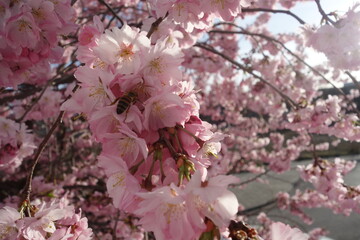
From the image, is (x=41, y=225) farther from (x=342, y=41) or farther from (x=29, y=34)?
(x=342, y=41)

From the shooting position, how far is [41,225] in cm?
94

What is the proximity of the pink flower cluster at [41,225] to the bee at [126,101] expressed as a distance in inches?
18.4

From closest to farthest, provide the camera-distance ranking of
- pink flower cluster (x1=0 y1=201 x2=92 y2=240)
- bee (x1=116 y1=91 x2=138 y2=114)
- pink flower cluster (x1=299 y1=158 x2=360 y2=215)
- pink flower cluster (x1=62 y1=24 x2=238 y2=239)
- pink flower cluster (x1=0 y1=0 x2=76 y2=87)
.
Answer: pink flower cluster (x1=62 y1=24 x2=238 y2=239) < bee (x1=116 y1=91 x2=138 y2=114) < pink flower cluster (x1=0 y1=201 x2=92 y2=240) < pink flower cluster (x1=0 y1=0 x2=76 y2=87) < pink flower cluster (x1=299 y1=158 x2=360 y2=215)

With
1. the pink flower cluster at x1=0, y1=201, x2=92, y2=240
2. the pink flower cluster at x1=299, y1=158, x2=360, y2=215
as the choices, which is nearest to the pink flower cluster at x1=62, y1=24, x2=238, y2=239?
the pink flower cluster at x1=0, y1=201, x2=92, y2=240

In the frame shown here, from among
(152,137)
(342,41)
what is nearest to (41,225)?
(152,137)

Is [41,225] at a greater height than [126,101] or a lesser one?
lesser

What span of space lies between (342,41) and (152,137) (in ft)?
3.79

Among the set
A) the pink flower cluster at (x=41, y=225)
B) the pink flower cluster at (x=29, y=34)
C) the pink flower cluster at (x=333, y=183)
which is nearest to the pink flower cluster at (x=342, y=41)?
the pink flower cluster at (x=333, y=183)

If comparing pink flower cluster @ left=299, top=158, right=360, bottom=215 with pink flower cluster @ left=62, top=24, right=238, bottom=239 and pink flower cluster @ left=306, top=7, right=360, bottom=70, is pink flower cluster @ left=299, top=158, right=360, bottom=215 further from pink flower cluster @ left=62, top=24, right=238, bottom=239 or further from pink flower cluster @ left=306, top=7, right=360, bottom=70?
pink flower cluster @ left=62, top=24, right=238, bottom=239

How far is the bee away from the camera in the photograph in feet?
2.17

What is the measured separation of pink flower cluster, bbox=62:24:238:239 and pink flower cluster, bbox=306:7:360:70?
3.24 ft

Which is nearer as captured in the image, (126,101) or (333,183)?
(126,101)

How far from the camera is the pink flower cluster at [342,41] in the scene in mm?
1411

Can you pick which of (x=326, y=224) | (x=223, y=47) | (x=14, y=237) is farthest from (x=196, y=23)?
(x=326, y=224)
